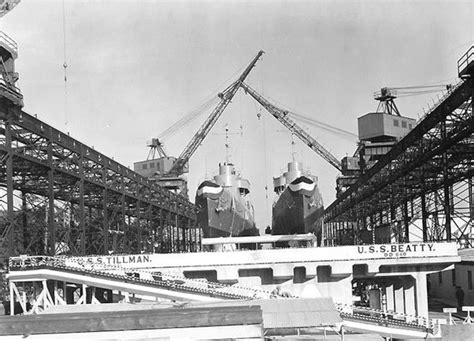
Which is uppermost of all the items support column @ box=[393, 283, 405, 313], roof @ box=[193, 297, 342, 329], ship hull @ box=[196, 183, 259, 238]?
ship hull @ box=[196, 183, 259, 238]

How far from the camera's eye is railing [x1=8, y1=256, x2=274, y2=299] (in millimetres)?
35219

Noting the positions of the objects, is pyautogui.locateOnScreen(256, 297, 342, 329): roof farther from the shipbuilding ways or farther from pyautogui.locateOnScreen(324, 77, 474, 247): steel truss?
pyautogui.locateOnScreen(324, 77, 474, 247): steel truss

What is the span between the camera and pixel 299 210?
5775cm

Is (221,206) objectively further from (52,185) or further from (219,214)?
(52,185)

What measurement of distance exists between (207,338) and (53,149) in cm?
3822

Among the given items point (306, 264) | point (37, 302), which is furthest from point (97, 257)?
point (306, 264)

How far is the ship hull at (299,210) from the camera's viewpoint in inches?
2265

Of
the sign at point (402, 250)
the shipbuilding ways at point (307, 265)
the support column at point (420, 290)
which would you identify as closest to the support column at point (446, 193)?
the support column at point (420, 290)

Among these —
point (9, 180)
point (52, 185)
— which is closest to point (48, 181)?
point (52, 185)

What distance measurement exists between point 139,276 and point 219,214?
19884 millimetres

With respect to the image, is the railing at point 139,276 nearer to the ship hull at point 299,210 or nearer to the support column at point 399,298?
the support column at point 399,298

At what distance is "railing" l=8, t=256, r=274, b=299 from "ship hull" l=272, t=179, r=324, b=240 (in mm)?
19226

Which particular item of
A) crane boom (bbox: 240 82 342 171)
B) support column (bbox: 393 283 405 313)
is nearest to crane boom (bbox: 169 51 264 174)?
crane boom (bbox: 240 82 342 171)

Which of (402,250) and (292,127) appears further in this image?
(292,127)
